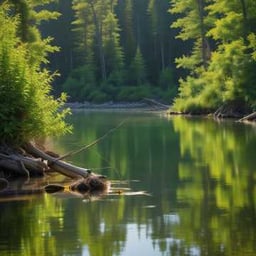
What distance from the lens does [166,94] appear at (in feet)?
261

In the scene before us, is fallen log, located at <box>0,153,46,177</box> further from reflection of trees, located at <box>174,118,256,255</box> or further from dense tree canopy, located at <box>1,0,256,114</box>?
dense tree canopy, located at <box>1,0,256,114</box>

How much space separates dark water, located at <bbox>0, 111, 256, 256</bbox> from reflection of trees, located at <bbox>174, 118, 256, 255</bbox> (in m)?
0.02

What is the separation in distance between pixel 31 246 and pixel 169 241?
6.58 ft

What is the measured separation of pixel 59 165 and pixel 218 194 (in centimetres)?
534

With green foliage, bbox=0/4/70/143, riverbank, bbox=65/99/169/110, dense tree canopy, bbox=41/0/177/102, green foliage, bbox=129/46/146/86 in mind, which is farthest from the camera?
green foliage, bbox=129/46/146/86

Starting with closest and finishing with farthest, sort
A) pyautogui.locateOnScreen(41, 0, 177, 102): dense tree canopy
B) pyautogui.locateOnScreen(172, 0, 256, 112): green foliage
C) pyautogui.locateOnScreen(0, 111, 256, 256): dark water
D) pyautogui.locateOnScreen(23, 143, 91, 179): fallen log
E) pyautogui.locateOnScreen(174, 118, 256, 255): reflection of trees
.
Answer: pyautogui.locateOnScreen(0, 111, 256, 256): dark water
pyautogui.locateOnScreen(174, 118, 256, 255): reflection of trees
pyautogui.locateOnScreen(23, 143, 91, 179): fallen log
pyautogui.locateOnScreen(172, 0, 256, 112): green foliage
pyautogui.locateOnScreen(41, 0, 177, 102): dense tree canopy

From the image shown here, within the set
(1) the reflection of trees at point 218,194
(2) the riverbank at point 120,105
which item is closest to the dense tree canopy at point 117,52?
(2) the riverbank at point 120,105

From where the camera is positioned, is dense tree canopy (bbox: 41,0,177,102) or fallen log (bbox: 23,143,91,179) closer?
fallen log (bbox: 23,143,91,179)

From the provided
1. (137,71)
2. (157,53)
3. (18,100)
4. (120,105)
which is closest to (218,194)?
(18,100)

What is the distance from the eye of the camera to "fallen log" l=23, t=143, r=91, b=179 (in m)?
18.4

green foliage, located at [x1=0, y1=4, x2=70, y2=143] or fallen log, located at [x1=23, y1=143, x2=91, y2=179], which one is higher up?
green foliage, located at [x1=0, y1=4, x2=70, y2=143]

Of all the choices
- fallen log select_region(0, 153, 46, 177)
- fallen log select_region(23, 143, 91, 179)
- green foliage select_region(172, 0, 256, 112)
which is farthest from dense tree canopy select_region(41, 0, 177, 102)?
fallen log select_region(0, 153, 46, 177)

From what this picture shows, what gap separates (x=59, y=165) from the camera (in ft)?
63.5

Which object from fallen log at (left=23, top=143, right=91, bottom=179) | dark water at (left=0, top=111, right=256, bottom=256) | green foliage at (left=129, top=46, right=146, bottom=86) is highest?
green foliage at (left=129, top=46, right=146, bottom=86)
